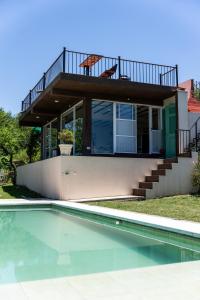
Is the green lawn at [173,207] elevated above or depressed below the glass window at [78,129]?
below

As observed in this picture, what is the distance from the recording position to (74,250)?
648cm

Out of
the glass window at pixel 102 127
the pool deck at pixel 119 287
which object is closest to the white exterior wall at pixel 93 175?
the glass window at pixel 102 127

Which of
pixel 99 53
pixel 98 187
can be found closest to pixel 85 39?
pixel 99 53

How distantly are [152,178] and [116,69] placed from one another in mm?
4350

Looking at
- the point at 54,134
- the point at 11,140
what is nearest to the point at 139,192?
the point at 54,134

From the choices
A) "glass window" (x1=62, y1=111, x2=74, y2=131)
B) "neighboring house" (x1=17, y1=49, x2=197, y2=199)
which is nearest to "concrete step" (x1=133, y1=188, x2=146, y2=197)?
"neighboring house" (x1=17, y1=49, x2=197, y2=199)

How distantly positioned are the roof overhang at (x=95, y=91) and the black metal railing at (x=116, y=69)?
38 cm

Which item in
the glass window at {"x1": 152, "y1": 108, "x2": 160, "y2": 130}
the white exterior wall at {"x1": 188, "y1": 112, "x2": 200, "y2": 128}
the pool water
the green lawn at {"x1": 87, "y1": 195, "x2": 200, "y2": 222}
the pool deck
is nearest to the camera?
the pool deck

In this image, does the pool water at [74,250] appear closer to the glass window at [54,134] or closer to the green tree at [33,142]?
the glass window at [54,134]

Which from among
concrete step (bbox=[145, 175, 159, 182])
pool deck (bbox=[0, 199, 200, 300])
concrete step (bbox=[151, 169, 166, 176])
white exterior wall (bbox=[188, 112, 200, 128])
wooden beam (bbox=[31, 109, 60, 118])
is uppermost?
wooden beam (bbox=[31, 109, 60, 118])

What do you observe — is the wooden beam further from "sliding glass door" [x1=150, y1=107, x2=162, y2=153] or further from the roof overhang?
"sliding glass door" [x1=150, y1=107, x2=162, y2=153]

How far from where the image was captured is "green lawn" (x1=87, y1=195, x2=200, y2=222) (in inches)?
358

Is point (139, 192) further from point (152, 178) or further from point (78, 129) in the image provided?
point (78, 129)

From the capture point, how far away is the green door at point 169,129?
16297 millimetres
